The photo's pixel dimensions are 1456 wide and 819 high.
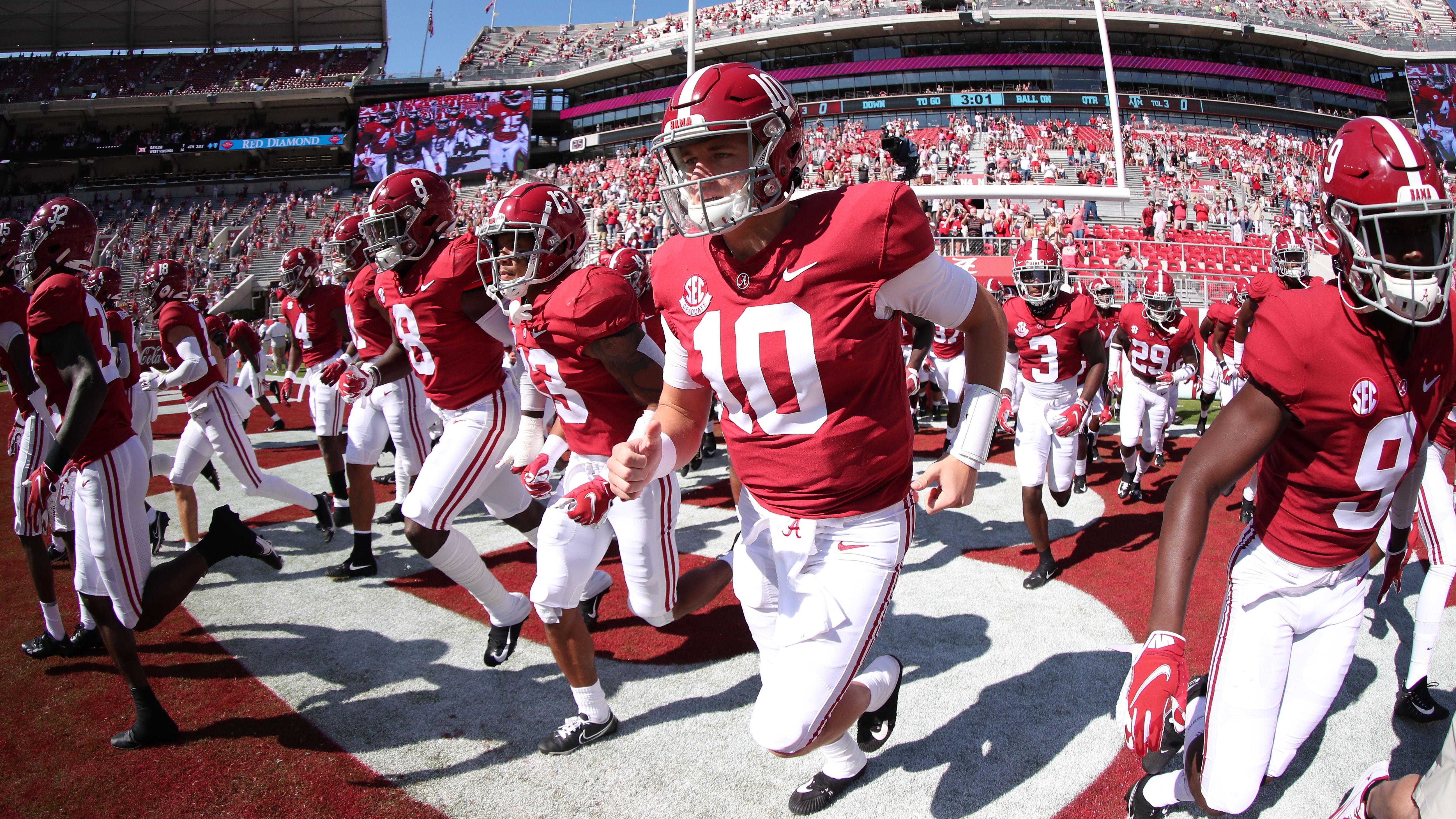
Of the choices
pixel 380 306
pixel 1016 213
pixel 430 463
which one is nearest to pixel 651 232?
pixel 1016 213

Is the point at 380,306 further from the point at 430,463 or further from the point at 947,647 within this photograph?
the point at 947,647

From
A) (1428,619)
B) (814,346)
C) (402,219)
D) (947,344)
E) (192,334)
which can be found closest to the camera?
(814,346)

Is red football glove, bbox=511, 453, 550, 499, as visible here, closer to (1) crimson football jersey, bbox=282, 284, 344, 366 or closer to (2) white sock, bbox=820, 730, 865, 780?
(2) white sock, bbox=820, 730, 865, 780

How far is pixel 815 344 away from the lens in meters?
2.12

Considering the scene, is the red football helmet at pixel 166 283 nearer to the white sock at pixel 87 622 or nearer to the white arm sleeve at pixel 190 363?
the white arm sleeve at pixel 190 363

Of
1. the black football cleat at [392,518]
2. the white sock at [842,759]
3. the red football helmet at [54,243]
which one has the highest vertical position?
the red football helmet at [54,243]

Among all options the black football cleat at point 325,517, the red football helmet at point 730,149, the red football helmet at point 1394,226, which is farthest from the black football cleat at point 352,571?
the red football helmet at point 1394,226

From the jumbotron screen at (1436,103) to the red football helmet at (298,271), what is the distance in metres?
49.0

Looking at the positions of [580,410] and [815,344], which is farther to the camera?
[580,410]

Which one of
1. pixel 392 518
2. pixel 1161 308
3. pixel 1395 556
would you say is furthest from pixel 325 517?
pixel 1161 308

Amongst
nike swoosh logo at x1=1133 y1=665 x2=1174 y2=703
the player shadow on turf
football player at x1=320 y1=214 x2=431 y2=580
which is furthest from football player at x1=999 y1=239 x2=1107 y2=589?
football player at x1=320 y1=214 x2=431 y2=580

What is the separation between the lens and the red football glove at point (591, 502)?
8.09 ft

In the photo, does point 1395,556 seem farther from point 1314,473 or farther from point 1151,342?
point 1151,342

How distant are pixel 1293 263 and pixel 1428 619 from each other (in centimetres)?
588
